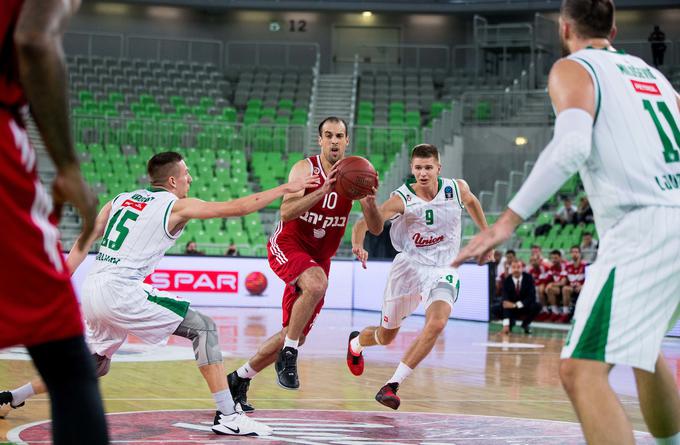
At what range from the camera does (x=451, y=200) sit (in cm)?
816

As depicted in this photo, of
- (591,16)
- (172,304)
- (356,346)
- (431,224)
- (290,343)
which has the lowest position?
(356,346)

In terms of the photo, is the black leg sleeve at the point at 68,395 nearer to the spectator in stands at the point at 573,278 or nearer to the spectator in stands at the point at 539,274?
the spectator in stands at the point at 573,278

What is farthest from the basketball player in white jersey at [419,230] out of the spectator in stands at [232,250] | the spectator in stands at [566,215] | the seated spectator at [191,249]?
the spectator in stands at [232,250]

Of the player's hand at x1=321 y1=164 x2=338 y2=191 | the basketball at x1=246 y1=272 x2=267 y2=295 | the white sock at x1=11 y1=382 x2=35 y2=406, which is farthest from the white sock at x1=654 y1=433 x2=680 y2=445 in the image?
the basketball at x1=246 y1=272 x2=267 y2=295

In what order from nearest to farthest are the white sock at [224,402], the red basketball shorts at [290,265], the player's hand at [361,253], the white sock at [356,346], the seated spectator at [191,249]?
the white sock at [224,402], the red basketball shorts at [290,265], the player's hand at [361,253], the white sock at [356,346], the seated spectator at [191,249]

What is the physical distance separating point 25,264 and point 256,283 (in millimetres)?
18126

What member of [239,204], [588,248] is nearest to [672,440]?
[239,204]

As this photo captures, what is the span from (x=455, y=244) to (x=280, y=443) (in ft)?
10.4

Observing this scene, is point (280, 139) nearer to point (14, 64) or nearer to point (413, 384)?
point (413, 384)

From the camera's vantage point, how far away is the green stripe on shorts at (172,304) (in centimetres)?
581

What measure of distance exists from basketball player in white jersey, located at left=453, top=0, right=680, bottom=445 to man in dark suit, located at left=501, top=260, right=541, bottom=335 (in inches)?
495

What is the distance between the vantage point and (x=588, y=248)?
18.3 metres

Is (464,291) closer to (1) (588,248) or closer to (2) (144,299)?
(1) (588,248)

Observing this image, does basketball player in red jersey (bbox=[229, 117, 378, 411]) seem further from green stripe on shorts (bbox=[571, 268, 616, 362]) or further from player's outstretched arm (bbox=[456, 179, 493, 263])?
green stripe on shorts (bbox=[571, 268, 616, 362])
